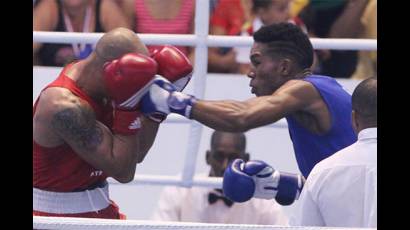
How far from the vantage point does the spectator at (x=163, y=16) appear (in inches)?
170

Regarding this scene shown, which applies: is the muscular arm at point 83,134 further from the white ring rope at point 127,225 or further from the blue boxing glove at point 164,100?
the white ring rope at point 127,225

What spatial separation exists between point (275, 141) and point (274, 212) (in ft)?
1.02

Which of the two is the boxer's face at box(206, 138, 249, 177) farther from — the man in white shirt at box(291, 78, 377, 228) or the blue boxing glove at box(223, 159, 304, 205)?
the man in white shirt at box(291, 78, 377, 228)

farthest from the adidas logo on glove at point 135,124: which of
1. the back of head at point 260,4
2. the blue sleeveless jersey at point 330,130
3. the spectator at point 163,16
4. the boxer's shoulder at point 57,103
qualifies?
the back of head at point 260,4

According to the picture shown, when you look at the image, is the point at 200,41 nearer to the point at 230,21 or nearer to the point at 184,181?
the point at 184,181

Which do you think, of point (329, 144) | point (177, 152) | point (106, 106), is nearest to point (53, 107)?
point (106, 106)

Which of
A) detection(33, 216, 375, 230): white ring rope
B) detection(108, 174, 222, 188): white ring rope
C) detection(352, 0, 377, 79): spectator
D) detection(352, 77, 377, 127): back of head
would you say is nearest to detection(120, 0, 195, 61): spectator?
detection(352, 0, 377, 79): spectator

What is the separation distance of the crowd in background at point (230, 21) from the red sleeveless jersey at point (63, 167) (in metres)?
1.42

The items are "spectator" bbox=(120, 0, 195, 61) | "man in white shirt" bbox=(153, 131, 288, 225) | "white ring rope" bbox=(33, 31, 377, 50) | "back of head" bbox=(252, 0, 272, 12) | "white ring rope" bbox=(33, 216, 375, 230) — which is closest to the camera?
"white ring rope" bbox=(33, 216, 375, 230)

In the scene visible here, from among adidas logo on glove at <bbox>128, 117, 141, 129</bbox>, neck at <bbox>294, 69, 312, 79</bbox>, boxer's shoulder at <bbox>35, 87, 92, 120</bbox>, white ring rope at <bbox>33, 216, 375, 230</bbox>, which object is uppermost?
neck at <bbox>294, 69, 312, 79</bbox>

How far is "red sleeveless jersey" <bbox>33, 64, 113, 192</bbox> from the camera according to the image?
115 inches

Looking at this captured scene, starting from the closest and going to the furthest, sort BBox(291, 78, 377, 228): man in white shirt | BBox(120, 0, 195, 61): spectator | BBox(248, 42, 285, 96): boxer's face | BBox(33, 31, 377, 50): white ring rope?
BBox(291, 78, 377, 228): man in white shirt < BBox(248, 42, 285, 96): boxer's face < BBox(33, 31, 377, 50): white ring rope < BBox(120, 0, 195, 61): spectator

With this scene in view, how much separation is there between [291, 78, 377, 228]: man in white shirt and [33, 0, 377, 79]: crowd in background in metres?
1.93

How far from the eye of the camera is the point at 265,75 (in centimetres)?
302
